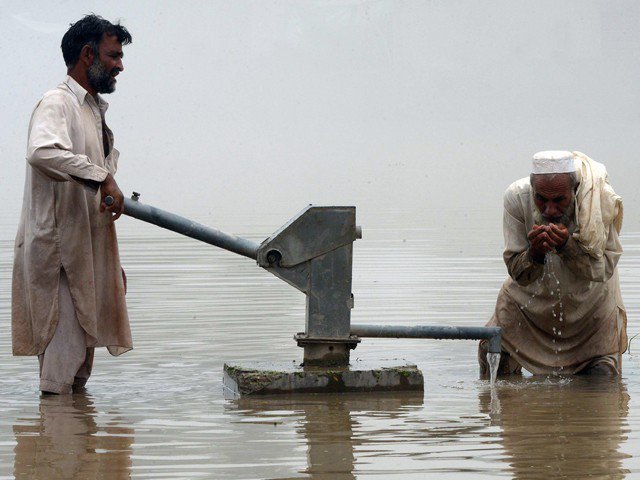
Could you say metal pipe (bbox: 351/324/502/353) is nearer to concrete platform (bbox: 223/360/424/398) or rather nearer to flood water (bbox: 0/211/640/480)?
concrete platform (bbox: 223/360/424/398)

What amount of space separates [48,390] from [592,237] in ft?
9.38

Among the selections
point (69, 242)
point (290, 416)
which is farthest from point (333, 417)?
point (69, 242)

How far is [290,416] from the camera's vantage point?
631 centimetres

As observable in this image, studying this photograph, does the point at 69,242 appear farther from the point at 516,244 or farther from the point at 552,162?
the point at 552,162

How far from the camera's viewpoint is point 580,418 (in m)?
6.27

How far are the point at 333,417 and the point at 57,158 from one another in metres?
1.78

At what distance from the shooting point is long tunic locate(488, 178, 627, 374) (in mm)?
7430

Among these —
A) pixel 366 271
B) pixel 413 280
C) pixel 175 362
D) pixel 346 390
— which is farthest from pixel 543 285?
pixel 366 271

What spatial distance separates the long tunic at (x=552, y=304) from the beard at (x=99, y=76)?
85.9 inches

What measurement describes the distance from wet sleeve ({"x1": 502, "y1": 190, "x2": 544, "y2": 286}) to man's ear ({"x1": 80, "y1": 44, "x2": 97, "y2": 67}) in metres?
2.30

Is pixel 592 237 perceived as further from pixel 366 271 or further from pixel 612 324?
pixel 366 271

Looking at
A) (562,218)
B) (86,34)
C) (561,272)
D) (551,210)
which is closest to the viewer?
(86,34)

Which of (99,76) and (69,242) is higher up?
(99,76)

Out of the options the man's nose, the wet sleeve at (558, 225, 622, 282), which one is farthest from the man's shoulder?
the wet sleeve at (558, 225, 622, 282)
